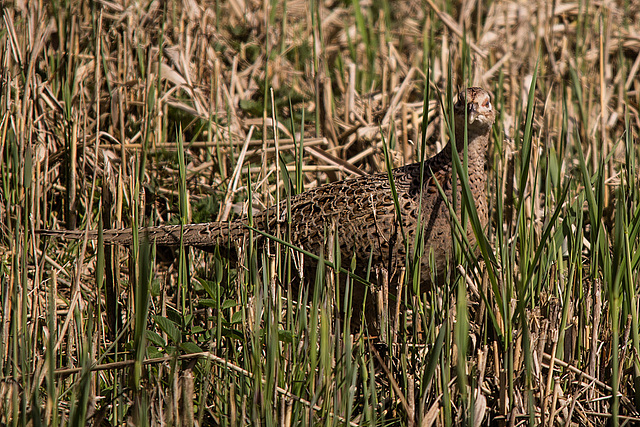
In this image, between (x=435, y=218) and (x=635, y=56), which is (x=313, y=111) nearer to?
(x=435, y=218)

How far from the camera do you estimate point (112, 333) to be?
3.44m

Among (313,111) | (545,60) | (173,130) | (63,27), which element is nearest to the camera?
(63,27)

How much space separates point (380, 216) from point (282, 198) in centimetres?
78

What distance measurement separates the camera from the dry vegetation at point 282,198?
8.85 feet

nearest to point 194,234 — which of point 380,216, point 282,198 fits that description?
point 282,198

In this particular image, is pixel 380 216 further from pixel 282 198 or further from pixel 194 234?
pixel 194 234

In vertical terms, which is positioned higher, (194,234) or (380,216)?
(380,216)

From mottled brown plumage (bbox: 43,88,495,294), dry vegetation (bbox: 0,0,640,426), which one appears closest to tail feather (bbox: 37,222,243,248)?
mottled brown plumage (bbox: 43,88,495,294)

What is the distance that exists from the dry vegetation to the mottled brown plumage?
0.17 metres

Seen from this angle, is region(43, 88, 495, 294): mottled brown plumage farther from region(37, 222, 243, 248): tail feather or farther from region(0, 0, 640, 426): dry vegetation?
region(0, 0, 640, 426): dry vegetation

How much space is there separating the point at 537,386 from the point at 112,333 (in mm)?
1925

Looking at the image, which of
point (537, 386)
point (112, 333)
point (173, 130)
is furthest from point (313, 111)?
point (537, 386)

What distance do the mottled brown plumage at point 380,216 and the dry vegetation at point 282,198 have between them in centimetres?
17

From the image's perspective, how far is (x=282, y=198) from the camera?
4.27 metres
